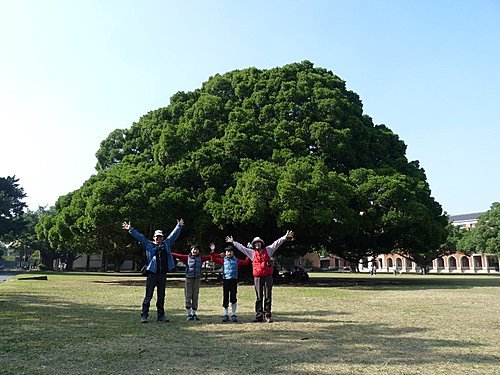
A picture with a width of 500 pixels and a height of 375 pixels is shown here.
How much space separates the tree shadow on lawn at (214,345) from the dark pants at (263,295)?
1.31 ft

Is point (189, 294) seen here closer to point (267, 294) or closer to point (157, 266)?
point (157, 266)

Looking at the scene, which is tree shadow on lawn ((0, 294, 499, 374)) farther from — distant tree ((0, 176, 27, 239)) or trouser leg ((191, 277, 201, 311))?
distant tree ((0, 176, 27, 239))

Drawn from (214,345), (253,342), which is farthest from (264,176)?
(214,345)

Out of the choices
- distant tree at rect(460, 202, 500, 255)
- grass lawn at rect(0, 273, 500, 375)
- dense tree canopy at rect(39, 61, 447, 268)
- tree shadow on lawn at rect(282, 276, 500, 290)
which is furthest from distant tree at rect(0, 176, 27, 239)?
distant tree at rect(460, 202, 500, 255)

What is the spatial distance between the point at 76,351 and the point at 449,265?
83.4m

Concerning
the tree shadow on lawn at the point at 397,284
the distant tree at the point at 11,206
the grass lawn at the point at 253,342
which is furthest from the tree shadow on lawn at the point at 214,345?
the distant tree at the point at 11,206

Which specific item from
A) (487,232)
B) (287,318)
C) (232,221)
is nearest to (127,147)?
(232,221)

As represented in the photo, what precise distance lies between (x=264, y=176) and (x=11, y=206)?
44.3 m

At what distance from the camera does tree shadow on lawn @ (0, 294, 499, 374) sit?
18.3 feet

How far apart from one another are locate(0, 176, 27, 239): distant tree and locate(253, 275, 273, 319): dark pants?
4959 centimetres

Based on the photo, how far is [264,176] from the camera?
2048cm

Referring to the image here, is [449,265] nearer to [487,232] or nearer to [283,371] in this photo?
[487,232]

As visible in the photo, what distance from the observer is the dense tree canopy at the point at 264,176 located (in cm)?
2072

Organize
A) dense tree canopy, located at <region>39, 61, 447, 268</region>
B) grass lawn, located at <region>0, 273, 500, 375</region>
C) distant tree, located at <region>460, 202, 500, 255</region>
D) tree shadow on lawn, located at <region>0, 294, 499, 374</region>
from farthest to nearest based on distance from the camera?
distant tree, located at <region>460, 202, 500, 255</region>
dense tree canopy, located at <region>39, 61, 447, 268</region>
tree shadow on lawn, located at <region>0, 294, 499, 374</region>
grass lawn, located at <region>0, 273, 500, 375</region>
